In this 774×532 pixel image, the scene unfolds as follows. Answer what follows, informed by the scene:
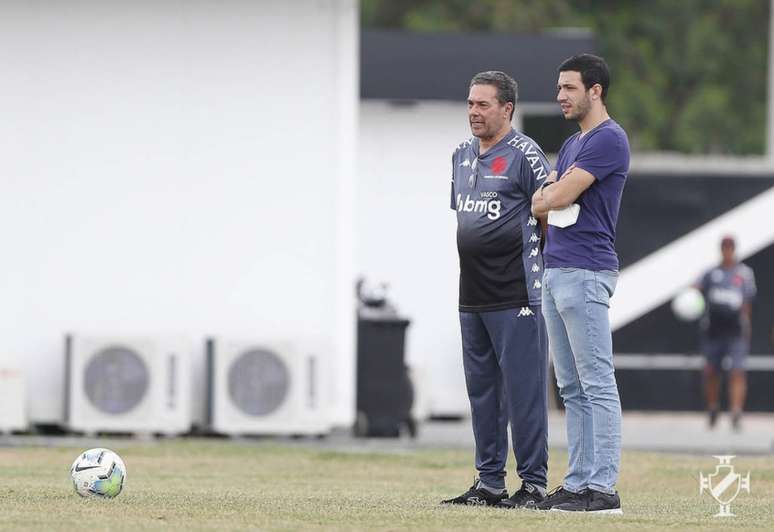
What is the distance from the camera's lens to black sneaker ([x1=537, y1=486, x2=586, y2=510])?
9547 millimetres

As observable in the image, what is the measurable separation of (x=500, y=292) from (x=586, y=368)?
688 millimetres

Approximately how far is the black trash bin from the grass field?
1.98m

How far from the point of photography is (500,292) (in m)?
9.87

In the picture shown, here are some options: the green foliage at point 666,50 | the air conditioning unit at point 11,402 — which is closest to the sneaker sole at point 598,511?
the air conditioning unit at point 11,402

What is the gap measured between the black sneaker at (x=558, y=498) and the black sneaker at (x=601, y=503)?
58 millimetres

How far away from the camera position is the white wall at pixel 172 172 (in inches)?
675

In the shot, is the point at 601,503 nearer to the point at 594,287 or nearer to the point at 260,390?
the point at 594,287


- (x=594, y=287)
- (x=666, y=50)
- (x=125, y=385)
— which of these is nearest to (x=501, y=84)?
(x=594, y=287)

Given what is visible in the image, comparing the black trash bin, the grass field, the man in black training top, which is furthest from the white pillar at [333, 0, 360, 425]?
the man in black training top

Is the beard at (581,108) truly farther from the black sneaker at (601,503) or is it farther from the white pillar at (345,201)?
the white pillar at (345,201)

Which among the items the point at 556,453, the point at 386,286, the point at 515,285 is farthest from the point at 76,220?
the point at 515,285

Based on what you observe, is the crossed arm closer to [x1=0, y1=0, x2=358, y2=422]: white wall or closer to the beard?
the beard

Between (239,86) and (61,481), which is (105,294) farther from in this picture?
(61,481)

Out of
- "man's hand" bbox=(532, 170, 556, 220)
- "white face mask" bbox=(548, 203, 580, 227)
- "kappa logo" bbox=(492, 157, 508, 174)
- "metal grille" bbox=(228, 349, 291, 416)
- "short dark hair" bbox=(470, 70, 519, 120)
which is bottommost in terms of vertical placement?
"metal grille" bbox=(228, 349, 291, 416)
